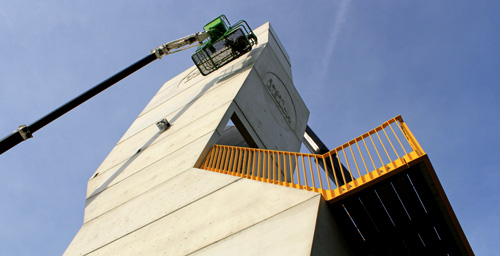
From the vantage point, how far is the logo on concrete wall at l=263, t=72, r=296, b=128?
13.6 meters

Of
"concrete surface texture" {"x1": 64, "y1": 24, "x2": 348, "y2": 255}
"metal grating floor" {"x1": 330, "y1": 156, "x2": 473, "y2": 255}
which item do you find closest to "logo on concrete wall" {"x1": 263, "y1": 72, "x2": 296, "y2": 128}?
"concrete surface texture" {"x1": 64, "y1": 24, "x2": 348, "y2": 255}

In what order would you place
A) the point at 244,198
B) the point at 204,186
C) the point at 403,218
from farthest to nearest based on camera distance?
1. the point at 204,186
2. the point at 244,198
3. the point at 403,218

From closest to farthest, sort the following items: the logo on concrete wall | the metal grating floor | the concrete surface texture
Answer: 1. the metal grating floor
2. the concrete surface texture
3. the logo on concrete wall

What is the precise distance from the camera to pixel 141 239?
7180 mm

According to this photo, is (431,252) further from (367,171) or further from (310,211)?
(310,211)

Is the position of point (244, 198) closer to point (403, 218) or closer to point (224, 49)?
point (403, 218)

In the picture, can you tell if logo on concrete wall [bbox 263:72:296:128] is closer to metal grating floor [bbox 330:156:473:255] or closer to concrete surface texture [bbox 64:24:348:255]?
concrete surface texture [bbox 64:24:348:255]

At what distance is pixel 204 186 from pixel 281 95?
7503mm

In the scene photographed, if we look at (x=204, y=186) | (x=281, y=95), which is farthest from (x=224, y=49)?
(x=204, y=186)

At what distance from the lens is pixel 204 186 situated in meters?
7.54

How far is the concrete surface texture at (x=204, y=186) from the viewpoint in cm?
572

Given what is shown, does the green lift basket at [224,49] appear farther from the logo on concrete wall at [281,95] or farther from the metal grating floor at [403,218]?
the metal grating floor at [403,218]

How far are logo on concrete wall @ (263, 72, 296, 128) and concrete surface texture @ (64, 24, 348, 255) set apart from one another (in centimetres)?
6

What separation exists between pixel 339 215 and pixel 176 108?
869 centimetres
